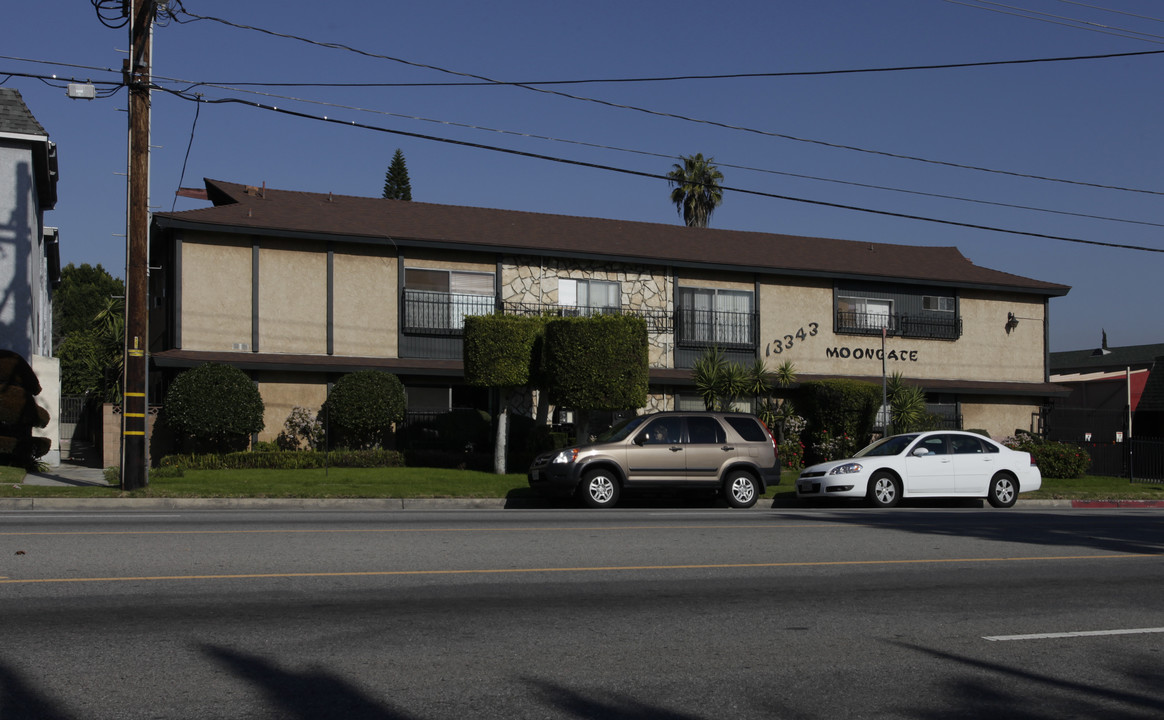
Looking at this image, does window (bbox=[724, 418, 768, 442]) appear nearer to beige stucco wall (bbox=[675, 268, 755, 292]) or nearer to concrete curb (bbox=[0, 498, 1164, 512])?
concrete curb (bbox=[0, 498, 1164, 512])

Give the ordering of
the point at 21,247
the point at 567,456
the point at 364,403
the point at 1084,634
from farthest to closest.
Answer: the point at 364,403 → the point at 21,247 → the point at 567,456 → the point at 1084,634

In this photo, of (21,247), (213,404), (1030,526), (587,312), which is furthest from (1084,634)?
(21,247)

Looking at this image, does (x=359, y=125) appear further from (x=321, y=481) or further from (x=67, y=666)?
(x=67, y=666)

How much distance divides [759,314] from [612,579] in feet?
76.5

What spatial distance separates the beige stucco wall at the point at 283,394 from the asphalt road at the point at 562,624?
13.1 meters

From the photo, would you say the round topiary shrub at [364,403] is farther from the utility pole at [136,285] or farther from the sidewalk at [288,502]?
the utility pole at [136,285]

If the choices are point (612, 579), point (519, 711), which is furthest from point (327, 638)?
point (612, 579)

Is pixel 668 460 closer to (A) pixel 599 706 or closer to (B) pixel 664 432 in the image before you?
(B) pixel 664 432

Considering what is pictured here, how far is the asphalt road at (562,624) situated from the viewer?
5711mm

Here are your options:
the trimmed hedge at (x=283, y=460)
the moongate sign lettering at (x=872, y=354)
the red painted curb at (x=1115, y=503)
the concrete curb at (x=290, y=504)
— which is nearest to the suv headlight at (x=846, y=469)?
the concrete curb at (x=290, y=504)

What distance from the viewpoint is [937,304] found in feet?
113

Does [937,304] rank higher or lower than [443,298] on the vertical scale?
higher

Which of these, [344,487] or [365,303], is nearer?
[344,487]

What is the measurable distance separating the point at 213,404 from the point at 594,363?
8.74m
